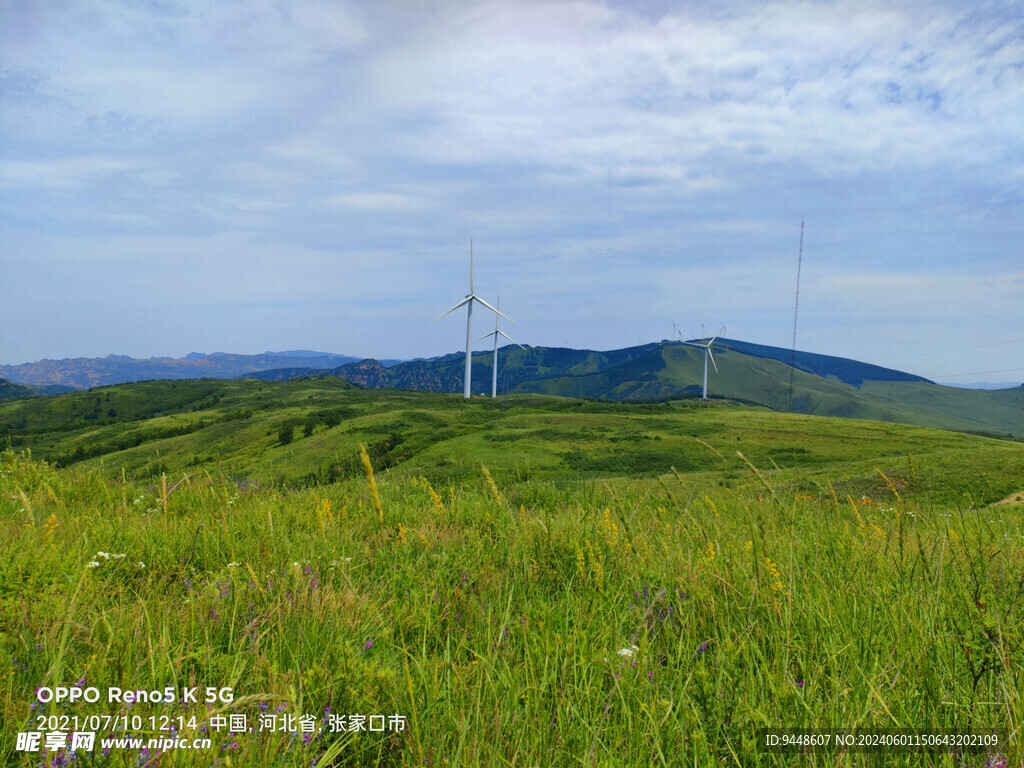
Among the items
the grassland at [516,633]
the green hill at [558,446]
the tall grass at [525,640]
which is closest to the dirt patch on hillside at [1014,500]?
the green hill at [558,446]

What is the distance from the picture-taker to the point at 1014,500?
16812mm

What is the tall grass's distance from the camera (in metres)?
2.38

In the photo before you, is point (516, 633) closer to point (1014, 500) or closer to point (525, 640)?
point (525, 640)

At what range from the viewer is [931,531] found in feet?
19.6

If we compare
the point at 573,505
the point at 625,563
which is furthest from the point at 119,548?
the point at 573,505

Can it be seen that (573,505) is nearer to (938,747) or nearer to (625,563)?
(625,563)

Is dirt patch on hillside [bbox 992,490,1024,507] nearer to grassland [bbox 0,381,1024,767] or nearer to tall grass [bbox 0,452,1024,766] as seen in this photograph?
grassland [bbox 0,381,1024,767]

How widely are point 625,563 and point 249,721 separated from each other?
3232mm

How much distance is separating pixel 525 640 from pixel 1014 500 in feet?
68.2

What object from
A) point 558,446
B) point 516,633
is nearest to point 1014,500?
point 516,633

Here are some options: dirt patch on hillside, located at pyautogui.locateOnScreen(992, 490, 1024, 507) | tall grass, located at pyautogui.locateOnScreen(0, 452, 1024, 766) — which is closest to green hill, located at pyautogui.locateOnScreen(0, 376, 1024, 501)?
dirt patch on hillside, located at pyautogui.locateOnScreen(992, 490, 1024, 507)

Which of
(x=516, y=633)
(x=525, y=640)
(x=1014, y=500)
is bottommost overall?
(x=1014, y=500)

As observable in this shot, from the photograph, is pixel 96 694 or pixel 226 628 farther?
pixel 226 628

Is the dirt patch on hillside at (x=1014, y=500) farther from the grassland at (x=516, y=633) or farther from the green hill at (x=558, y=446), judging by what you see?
the grassland at (x=516, y=633)
